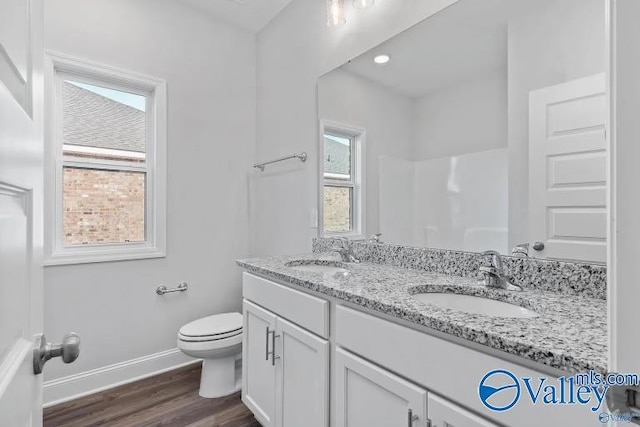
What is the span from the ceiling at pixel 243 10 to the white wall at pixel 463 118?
160 centimetres

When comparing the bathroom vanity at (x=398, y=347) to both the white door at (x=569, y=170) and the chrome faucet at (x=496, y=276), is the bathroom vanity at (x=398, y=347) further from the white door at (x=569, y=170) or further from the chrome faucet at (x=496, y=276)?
→ the white door at (x=569, y=170)

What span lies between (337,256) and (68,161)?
183cm

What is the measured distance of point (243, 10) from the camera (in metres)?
2.45

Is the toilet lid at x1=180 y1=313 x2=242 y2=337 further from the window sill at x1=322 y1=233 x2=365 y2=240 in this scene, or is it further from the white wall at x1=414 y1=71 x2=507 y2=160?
the white wall at x1=414 y1=71 x2=507 y2=160

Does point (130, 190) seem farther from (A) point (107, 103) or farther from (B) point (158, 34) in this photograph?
(B) point (158, 34)

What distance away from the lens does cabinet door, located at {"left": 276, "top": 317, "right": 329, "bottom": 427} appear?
118 cm

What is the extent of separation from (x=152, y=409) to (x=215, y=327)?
1.79 ft

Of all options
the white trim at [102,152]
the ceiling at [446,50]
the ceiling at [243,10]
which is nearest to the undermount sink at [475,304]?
the ceiling at [446,50]

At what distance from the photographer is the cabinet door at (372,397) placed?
84 cm

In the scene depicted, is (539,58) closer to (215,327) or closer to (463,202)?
(463,202)

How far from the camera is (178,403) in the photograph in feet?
6.26

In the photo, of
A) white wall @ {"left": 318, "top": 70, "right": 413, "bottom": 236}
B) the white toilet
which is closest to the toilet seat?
the white toilet

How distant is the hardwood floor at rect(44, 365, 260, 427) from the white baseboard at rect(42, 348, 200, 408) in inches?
1.9

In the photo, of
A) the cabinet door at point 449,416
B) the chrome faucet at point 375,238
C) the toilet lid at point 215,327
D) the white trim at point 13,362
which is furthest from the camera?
the toilet lid at point 215,327
